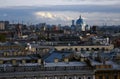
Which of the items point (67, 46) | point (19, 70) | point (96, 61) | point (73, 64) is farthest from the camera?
point (67, 46)

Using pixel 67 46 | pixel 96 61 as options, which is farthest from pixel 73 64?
pixel 67 46

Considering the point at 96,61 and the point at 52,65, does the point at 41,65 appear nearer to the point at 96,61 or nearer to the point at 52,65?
the point at 52,65

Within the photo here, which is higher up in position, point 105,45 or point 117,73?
point 117,73

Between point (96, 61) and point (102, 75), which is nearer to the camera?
point (102, 75)

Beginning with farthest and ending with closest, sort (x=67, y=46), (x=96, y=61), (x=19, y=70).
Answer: (x=67, y=46), (x=96, y=61), (x=19, y=70)

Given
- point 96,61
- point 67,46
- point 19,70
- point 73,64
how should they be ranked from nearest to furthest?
point 19,70, point 73,64, point 96,61, point 67,46

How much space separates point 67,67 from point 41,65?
2729 millimetres

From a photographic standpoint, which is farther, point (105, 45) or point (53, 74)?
point (105, 45)

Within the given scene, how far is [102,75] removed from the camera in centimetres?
5078

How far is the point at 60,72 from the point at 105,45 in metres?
67.3

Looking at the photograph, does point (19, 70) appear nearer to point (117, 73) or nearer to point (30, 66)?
point (30, 66)

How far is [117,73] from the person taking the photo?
51156mm

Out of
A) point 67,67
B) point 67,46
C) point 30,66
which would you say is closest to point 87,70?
point 67,67

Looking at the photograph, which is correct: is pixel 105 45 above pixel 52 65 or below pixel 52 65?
below
